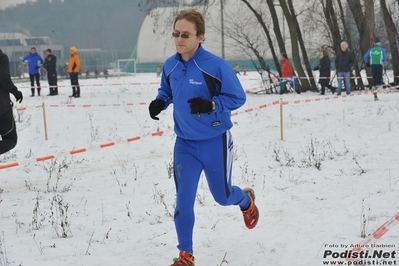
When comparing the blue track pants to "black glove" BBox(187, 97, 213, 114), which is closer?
"black glove" BBox(187, 97, 213, 114)

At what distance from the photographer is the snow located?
5.02 m

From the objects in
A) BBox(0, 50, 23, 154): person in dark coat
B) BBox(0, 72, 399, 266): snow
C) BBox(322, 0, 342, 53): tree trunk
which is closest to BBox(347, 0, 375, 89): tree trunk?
BBox(322, 0, 342, 53): tree trunk

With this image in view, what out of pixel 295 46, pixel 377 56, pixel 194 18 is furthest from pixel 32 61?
pixel 194 18

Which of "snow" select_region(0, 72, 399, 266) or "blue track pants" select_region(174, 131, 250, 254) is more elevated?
"blue track pants" select_region(174, 131, 250, 254)

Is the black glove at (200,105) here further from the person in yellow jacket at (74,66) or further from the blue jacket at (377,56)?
the person in yellow jacket at (74,66)

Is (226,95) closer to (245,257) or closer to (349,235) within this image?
(245,257)

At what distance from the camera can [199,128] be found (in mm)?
4512

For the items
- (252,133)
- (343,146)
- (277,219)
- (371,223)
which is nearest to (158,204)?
(277,219)

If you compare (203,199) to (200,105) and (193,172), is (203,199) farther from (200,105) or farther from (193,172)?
(200,105)

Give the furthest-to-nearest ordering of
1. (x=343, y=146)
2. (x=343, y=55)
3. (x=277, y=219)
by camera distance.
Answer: (x=343, y=55) < (x=343, y=146) < (x=277, y=219)

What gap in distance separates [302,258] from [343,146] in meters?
5.44

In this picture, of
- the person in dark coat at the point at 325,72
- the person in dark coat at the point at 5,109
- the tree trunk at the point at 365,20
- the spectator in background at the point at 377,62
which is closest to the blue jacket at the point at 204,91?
the person in dark coat at the point at 5,109

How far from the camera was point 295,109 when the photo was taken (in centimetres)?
1630

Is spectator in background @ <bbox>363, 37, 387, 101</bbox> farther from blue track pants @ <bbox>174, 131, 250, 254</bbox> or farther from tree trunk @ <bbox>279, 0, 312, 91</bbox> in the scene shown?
blue track pants @ <bbox>174, 131, 250, 254</bbox>
